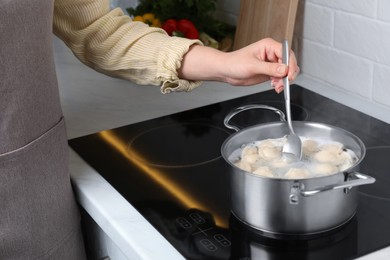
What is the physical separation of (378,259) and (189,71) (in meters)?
0.46

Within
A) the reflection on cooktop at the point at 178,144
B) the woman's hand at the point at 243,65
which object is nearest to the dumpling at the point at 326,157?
the woman's hand at the point at 243,65

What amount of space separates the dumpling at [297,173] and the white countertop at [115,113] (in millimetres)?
129

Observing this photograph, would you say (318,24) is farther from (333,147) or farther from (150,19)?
(333,147)

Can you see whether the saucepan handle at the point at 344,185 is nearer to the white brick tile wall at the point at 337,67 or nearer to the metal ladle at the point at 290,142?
the metal ladle at the point at 290,142

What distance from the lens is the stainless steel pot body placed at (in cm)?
83

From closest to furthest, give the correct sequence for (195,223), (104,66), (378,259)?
(378,259), (195,223), (104,66)

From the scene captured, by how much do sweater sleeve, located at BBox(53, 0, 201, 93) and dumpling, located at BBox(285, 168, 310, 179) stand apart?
0.33 metres

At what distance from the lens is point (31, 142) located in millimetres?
971

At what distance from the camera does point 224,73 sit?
1103 mm

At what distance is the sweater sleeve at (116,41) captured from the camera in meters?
1.15

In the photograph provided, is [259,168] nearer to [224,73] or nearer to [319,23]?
[224,73]

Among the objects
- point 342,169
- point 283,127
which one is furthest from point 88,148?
point 342,169

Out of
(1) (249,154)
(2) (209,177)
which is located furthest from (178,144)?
(1) (249,154)

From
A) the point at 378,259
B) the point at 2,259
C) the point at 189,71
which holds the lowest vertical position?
the point at 2,259
